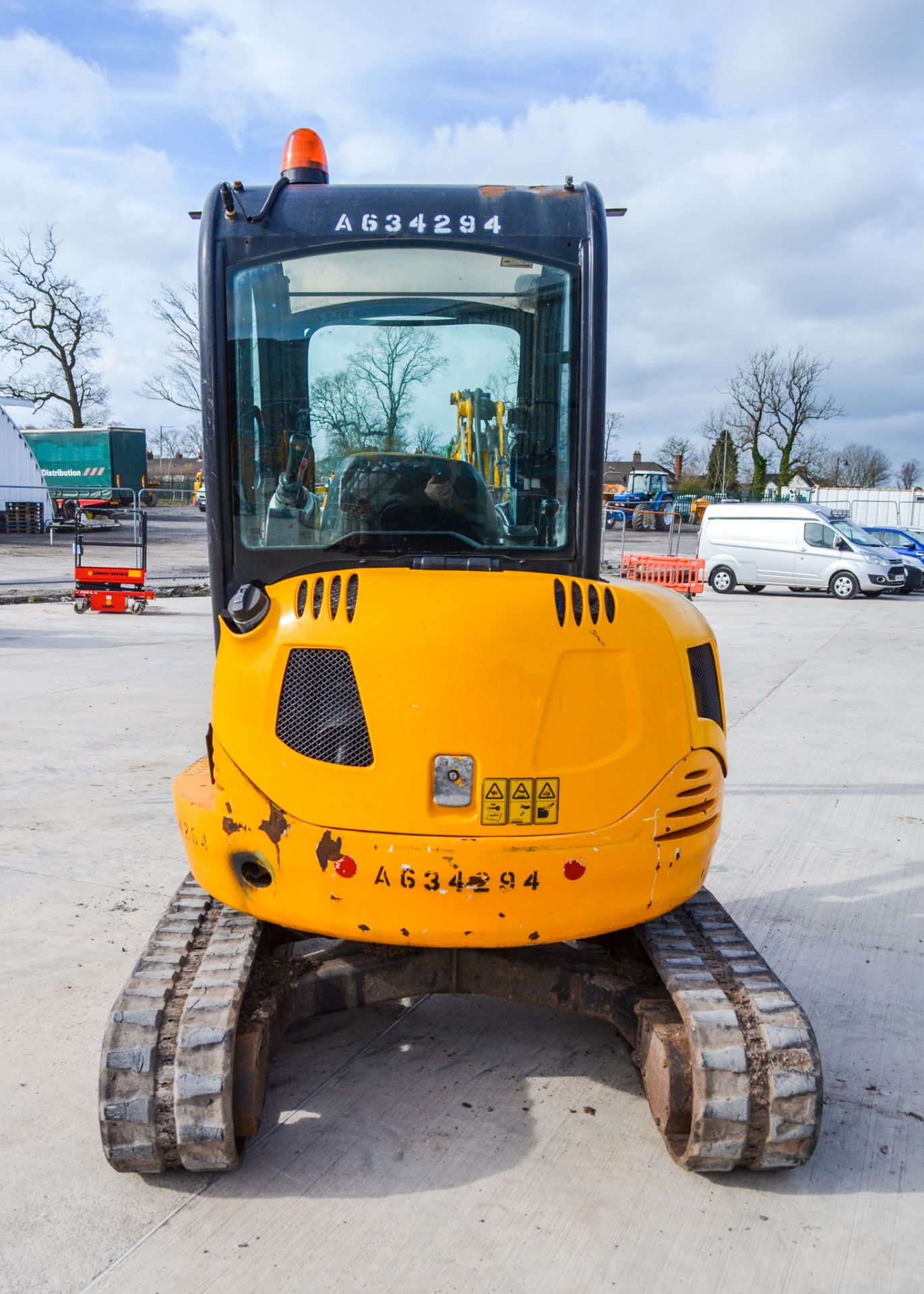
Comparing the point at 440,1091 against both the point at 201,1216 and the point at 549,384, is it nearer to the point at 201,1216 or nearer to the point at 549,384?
the point at 201,1216

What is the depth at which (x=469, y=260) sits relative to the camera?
373 cm

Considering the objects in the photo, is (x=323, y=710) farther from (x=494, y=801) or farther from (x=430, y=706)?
(x=494, y=801)

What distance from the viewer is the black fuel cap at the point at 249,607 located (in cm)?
305

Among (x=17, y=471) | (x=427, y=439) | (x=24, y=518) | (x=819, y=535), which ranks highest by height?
(x=427, y=439)

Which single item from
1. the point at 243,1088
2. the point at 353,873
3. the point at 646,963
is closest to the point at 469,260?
the point at 353,873

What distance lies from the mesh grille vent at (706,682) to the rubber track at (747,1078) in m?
0.79

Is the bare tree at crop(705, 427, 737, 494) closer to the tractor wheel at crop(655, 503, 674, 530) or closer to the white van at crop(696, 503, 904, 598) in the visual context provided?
the tractor wheel at crop(655, 503, 674, 530)

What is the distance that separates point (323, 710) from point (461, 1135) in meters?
1.33

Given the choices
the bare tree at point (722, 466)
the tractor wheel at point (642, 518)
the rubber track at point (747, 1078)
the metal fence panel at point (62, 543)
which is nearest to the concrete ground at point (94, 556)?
the metal fence panel at point (62, 543)

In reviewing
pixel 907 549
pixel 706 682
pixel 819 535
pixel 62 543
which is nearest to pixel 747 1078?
pixel 706 682

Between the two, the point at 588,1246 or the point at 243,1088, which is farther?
the point at 243,1088

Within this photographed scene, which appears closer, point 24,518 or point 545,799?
point 545,799

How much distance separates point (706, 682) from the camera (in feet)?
11.3

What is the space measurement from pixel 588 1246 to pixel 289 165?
3.57 m
